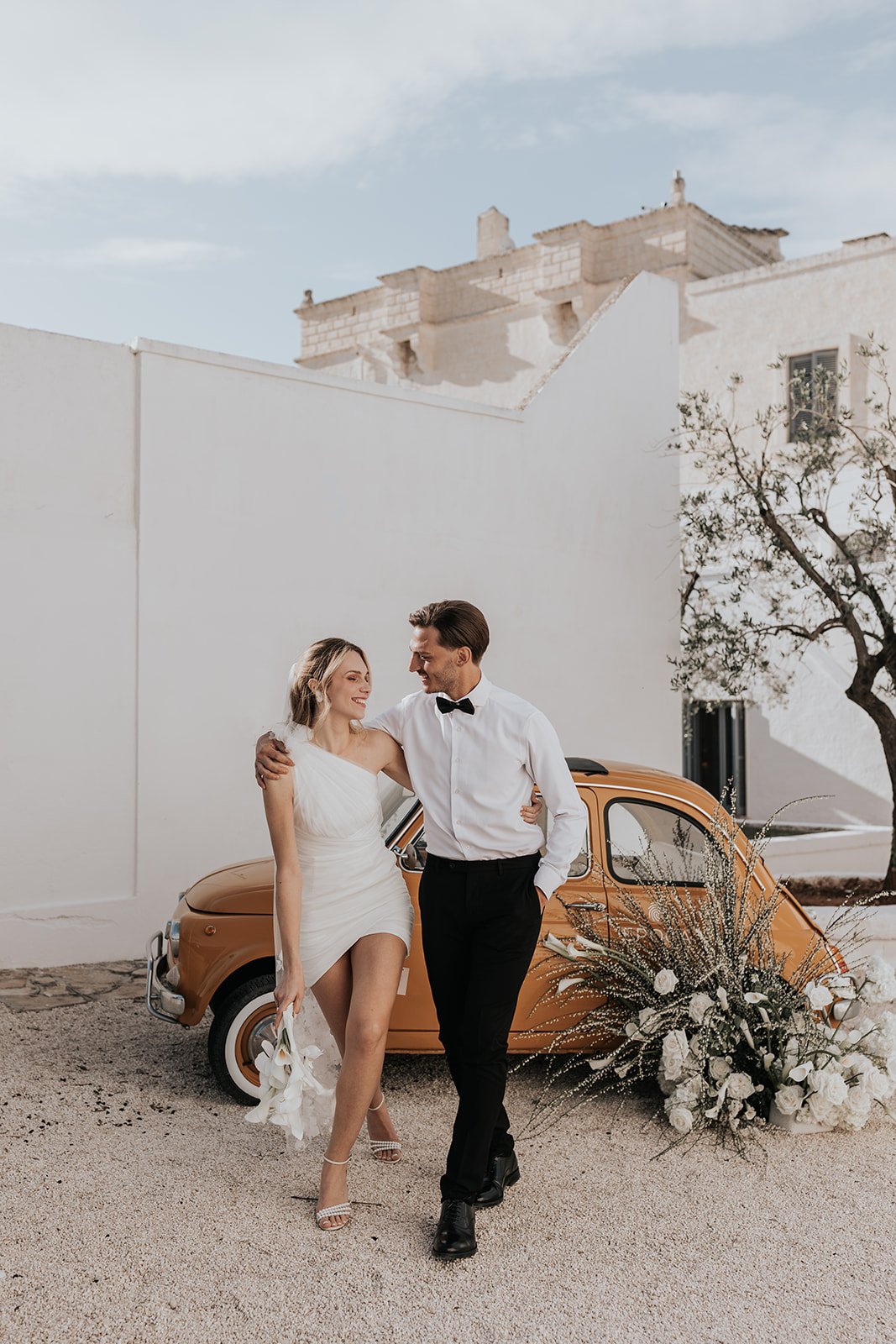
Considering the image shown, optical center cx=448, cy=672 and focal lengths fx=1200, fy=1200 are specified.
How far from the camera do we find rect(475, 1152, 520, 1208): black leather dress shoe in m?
4.31

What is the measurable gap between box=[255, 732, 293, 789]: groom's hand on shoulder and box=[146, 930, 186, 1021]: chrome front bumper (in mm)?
1684

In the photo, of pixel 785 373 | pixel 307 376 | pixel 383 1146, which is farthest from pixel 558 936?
pixel 785 373

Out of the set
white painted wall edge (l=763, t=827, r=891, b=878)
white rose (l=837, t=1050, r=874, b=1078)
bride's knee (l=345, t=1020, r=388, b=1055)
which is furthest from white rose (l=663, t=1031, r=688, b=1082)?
white painted wall edge (l=763, t=827, r=891, b=878)

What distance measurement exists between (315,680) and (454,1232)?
1.89 m

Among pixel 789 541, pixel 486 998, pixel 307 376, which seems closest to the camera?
pixel 486 998

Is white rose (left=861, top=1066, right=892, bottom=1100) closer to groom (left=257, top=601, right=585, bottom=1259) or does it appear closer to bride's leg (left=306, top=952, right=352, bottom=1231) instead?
groom (left=257, top=601, right=585, bottom=1259)

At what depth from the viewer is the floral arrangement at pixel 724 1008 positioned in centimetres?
503

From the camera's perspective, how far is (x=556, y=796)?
419 centimetres

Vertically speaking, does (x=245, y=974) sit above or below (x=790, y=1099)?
above

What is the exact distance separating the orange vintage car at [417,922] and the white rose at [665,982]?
15.2 inches

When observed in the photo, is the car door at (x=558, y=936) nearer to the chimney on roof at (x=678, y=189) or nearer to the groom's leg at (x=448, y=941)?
the groom's leg at (x=448, y=941)

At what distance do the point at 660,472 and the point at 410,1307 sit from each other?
933 centimetres

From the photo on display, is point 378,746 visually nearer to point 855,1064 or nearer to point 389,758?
point 389,758

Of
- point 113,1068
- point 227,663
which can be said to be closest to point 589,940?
point 113,1068
